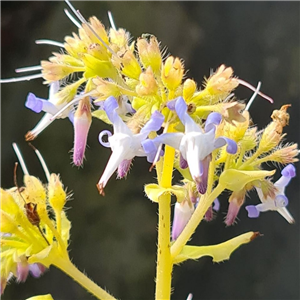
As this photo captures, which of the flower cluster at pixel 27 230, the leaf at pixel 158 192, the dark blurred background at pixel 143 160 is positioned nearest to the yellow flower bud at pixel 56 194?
the flower cluster at pixel 27 230

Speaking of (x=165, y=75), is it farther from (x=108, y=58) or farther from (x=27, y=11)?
(x=27, y=11)

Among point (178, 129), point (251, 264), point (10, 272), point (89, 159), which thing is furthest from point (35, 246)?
point (251, 264)

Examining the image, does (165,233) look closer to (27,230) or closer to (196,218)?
(196,218)

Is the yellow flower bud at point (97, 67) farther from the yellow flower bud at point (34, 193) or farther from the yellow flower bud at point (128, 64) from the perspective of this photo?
the yellow flower bud at point (34, 193)

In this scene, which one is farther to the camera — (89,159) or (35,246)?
(89,159)

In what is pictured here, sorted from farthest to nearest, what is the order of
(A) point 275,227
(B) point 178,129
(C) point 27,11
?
(A) point 275,227
(C) point 27,11
(B) point 178,129

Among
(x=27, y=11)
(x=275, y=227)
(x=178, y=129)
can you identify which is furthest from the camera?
(x=275, y=227)

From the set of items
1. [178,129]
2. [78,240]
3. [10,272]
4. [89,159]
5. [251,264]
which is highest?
[178,129]
